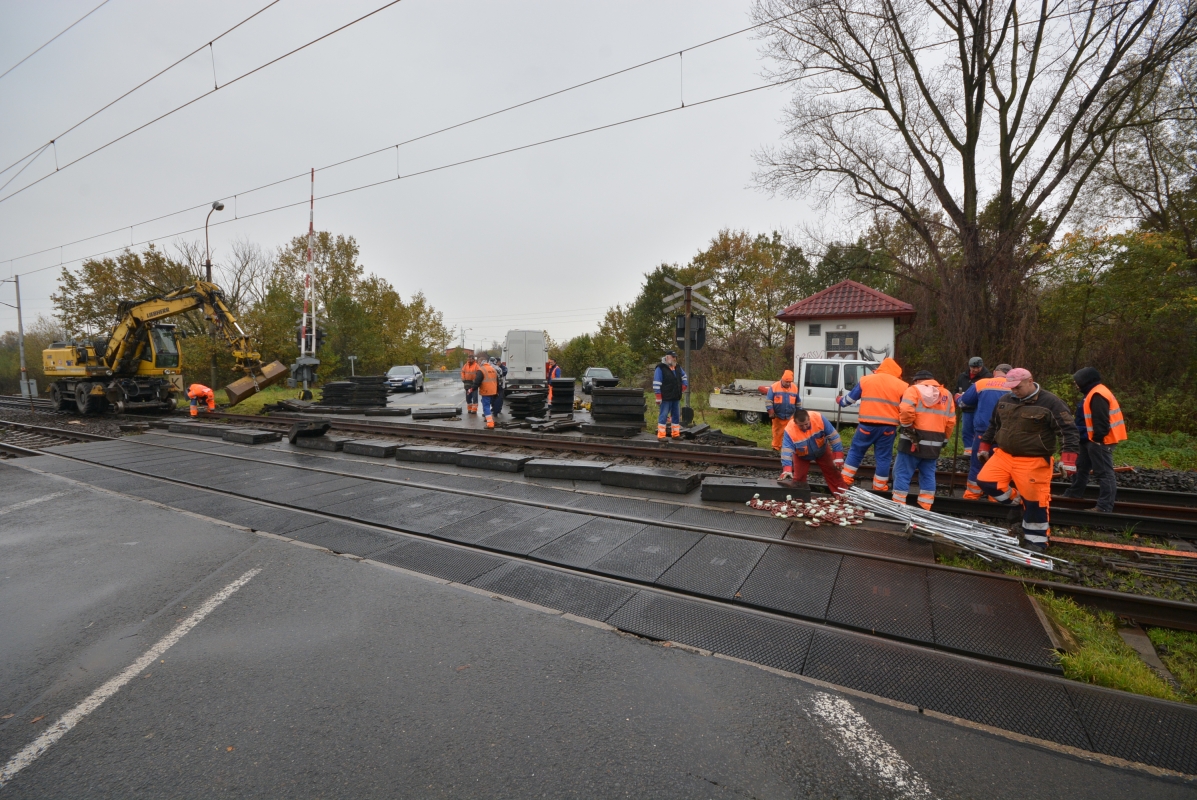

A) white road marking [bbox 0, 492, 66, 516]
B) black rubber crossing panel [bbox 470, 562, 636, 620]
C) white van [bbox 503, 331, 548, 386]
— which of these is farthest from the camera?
white van [bbox 503, 331, 548, 386]

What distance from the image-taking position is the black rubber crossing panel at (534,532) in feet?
18.8

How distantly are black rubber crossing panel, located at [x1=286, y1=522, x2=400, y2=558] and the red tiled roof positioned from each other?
16.5 metres

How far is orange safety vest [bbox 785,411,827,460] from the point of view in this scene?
666 centimetres

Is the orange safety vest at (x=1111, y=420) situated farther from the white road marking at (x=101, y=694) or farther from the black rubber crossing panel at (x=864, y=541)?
the white road marking at (x=101, y=694)

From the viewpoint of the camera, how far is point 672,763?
271 cm

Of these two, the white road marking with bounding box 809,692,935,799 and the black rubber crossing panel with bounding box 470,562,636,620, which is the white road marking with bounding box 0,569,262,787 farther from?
the white road marking with bounding box 809,692,935,799

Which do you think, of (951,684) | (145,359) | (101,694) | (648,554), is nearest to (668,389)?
(648,554)

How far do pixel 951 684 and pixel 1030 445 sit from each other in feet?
9.94

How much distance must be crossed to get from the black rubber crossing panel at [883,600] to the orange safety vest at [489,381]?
35.4ft

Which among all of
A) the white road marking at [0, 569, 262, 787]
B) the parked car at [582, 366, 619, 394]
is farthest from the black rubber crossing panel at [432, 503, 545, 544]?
the parked car at [582, 366, 619, 394]

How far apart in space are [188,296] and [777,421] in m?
19.5

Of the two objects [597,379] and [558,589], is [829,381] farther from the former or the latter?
[597,379]

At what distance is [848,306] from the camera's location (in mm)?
18016

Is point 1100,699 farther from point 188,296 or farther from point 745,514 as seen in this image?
point 188,296
